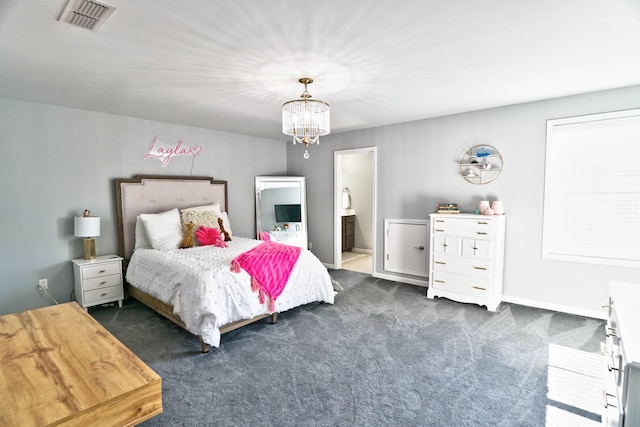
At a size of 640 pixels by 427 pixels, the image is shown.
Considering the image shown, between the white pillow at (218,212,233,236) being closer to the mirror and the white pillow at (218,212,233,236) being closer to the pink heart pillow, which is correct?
the pink heart pillow

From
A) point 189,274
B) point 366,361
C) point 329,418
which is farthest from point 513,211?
point 189,274

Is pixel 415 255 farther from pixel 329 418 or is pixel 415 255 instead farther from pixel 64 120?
pixel 64 120

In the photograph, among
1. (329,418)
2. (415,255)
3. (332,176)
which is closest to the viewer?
(329,418)

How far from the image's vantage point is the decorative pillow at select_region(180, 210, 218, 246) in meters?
4.09

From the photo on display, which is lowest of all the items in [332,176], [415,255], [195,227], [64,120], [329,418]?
[329,418]

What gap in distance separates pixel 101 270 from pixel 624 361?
14.1ft

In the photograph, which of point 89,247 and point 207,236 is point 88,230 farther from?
point 207,236

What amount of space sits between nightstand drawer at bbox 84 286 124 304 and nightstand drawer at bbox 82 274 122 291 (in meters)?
0.04

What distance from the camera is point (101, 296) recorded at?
11.8 feet

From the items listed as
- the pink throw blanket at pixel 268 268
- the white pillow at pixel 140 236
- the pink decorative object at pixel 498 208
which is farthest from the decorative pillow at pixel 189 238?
the pink decorative object at pixel 498 208

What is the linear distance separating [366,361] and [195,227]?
2726 mm

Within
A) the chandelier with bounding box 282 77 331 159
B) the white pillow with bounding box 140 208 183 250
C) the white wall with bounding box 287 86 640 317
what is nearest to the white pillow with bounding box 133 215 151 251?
the white pillow with bounding box 140 208 183 250

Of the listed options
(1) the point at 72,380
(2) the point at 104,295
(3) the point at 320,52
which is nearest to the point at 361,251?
(2) the point at 104,295

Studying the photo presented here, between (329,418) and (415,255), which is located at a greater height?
(415,255)
